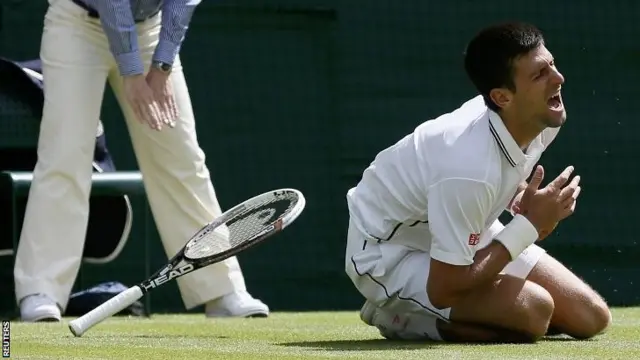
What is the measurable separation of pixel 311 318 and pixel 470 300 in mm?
1851

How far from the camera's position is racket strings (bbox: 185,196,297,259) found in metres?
4.63

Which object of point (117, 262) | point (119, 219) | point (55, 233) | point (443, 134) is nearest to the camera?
point (443, 134)

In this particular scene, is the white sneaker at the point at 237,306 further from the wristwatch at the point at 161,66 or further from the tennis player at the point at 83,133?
the wristwatch at the point at 161,66

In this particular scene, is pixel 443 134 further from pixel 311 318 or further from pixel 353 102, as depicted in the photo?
pixel 353 102

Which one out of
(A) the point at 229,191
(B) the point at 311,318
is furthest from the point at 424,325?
(A) the point at 229,191

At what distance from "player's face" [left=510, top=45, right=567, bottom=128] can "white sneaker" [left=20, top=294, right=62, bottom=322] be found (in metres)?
2.15

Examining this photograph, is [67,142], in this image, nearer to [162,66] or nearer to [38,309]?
[162,66]

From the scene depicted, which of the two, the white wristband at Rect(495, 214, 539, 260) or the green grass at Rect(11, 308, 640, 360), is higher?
the white wristband at Rect(495, 214, 539, 260)

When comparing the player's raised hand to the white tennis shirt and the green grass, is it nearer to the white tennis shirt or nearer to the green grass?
the white tennis shirt

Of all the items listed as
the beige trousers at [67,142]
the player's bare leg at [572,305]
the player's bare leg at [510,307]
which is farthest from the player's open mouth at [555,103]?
the beige trousers at [67,142]

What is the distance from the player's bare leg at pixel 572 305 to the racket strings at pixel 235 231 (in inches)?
31.5

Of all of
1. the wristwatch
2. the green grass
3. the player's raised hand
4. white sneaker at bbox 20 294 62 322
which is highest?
the player's raised hand

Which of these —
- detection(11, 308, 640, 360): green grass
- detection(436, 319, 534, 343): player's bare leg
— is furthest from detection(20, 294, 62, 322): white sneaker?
detection(436, 319, 534, 343): player's bare leg

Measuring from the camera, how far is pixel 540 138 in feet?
14.1
